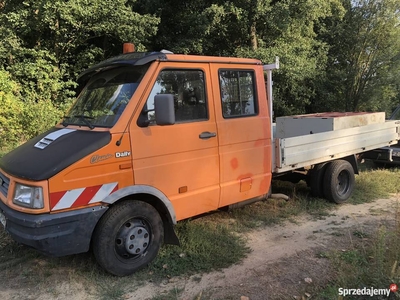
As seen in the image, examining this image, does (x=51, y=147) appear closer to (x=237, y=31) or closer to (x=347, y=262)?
(x=347, y=262)

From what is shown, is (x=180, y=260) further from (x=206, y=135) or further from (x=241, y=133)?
(x=241, y=133)

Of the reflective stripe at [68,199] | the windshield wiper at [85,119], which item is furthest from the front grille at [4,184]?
the windshield wiper at [85,119]

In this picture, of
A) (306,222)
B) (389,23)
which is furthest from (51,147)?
(389,23)

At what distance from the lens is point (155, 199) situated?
400 cm

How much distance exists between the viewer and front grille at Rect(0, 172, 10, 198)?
12.3 feet

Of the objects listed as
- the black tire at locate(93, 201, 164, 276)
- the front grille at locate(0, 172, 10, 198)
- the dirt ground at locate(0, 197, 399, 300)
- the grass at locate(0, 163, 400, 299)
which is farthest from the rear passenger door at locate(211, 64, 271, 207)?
the front grille at locate(0, 172, 10, 198)

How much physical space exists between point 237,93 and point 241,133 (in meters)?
0.52

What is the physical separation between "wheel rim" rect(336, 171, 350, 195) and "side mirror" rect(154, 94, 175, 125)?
3.94 meters

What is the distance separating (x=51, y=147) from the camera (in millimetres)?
3645

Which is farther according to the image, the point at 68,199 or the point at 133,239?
the point at 133,239

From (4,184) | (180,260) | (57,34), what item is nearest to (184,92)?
(180,260)

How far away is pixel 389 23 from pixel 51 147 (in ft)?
53.1

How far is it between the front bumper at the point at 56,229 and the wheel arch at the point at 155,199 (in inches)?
7.3

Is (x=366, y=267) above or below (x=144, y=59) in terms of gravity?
below
